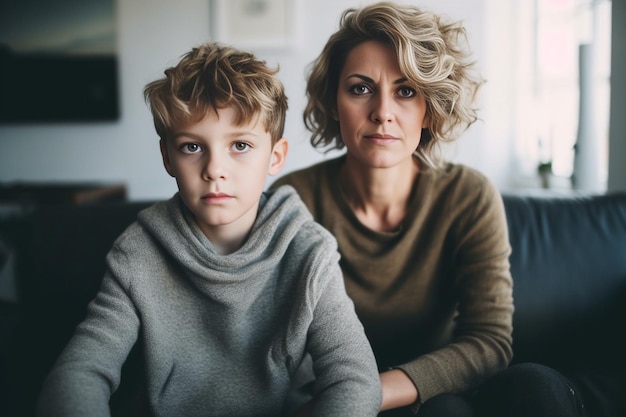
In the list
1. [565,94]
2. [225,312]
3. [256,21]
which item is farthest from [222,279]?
[565,94]

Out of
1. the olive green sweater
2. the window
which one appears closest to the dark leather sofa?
the olive green sweater

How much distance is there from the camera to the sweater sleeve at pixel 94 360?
846mm

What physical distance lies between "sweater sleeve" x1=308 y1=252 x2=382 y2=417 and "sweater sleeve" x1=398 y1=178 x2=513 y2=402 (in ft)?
0.62

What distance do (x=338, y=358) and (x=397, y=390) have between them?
0.19 metres

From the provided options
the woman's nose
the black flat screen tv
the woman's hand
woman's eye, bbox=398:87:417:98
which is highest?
the black flat screen tv

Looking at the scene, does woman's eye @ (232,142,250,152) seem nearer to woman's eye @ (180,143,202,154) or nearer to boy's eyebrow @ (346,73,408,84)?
woman's eye @ (180,143,202,154)

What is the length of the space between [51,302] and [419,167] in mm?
1009

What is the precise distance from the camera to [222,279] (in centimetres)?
102

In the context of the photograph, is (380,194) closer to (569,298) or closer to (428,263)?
(428,263)

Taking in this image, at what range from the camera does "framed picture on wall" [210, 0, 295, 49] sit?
3615 millimetres

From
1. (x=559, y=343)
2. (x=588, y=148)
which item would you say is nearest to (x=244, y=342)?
(x=559, y=343)

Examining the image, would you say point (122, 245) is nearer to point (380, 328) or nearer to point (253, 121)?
point (253, 121)

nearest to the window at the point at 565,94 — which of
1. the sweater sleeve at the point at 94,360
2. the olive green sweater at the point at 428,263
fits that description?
the olive green sweater at the point at 428,263

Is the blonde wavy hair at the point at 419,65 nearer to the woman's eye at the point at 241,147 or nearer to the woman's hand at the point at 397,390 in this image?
the woman's eye at the point at 241,147
